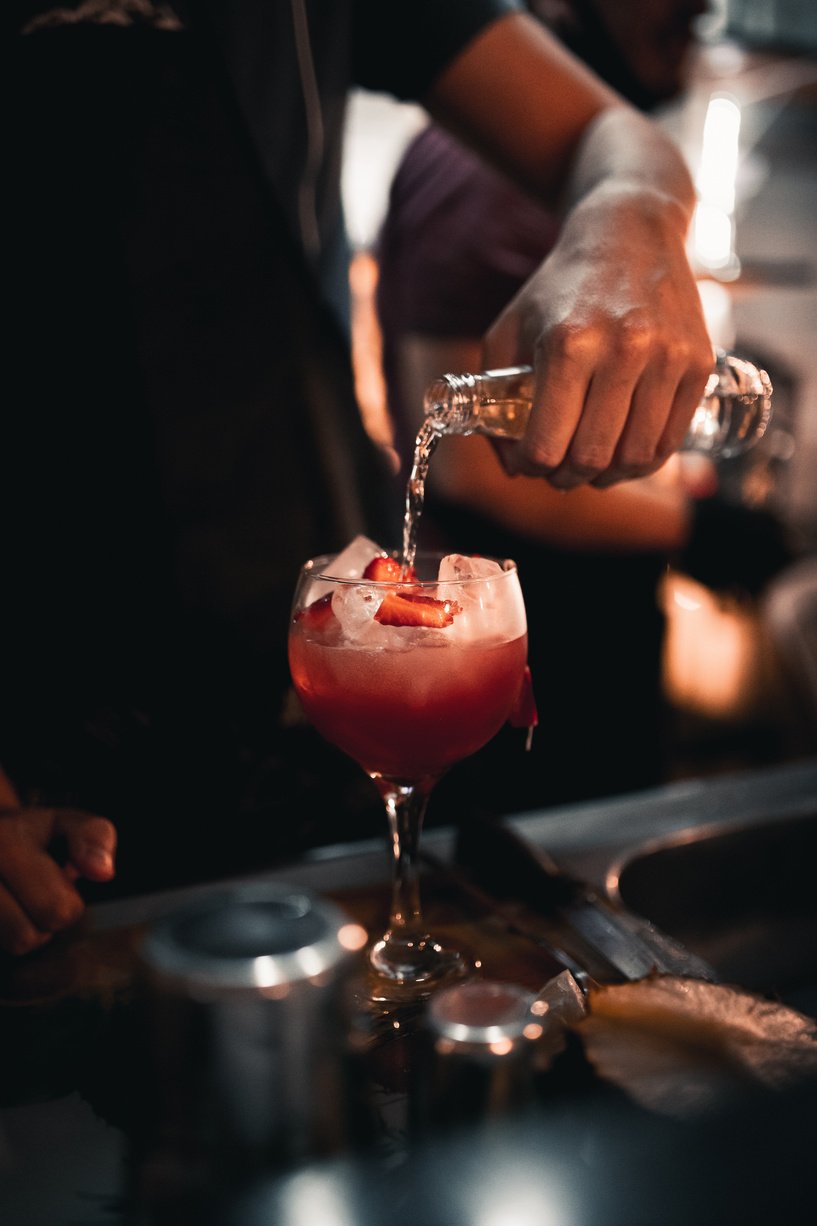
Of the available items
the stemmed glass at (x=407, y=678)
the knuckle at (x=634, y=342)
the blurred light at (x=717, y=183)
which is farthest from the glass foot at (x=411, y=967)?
the blurred light at (x=717, y=183)

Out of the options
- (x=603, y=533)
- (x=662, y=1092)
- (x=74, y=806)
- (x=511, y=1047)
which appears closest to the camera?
(x=511, y=1047)

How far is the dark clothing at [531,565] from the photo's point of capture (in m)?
2.48

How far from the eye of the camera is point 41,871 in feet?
3.27

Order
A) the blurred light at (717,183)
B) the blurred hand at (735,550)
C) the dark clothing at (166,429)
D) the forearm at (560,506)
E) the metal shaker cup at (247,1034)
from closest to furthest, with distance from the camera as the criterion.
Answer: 1. the metal shaker cup at (247,1034)
2. the dark clothing at (166,429)
3. the forearm at (560,506)
4. the blurred hand at (735,550)
5. the blurred light at (717,183)

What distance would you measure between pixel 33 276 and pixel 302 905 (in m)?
1.12

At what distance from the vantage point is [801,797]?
136 cm

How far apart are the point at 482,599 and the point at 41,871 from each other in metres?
0.46

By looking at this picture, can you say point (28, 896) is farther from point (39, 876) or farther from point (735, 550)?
point (735, 550)

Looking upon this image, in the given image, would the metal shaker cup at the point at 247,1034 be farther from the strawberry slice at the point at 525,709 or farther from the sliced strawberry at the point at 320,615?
the strawberry slice at the point at 525,709

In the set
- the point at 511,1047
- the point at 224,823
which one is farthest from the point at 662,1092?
the point at 224,823

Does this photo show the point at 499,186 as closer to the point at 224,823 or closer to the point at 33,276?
the point at 33,276

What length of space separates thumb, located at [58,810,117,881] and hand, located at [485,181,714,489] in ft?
1.77

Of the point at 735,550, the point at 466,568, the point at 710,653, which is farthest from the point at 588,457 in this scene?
the point at 710,653

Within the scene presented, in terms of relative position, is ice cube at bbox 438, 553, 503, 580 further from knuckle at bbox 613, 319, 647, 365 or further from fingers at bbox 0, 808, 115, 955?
fingers at bbox 0, 808, 115, 955
